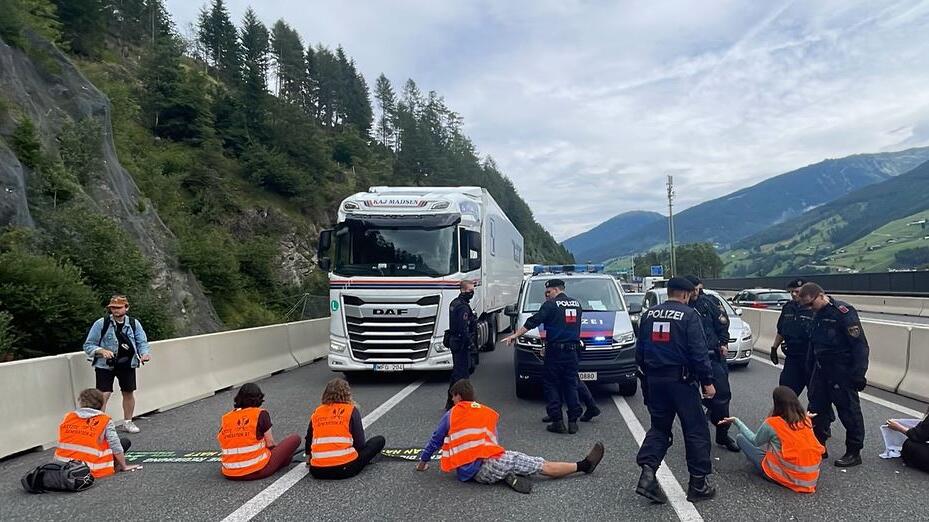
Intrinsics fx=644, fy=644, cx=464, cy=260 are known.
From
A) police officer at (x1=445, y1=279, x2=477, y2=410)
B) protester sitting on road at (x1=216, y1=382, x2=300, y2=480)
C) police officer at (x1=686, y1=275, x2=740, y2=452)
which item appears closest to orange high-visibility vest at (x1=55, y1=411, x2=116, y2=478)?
protester sitting on road at (x1=216, y1=382, x2=300, y2=480)

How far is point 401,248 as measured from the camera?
37.3 ft

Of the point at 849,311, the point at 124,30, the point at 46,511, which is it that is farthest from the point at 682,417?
the point at 124,30

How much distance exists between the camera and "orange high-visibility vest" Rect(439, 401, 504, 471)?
5.41 m

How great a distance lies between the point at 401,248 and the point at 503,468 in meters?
6.47

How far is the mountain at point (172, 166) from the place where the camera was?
14.5 metres

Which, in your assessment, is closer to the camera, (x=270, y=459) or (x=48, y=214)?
(x=270, y=459)

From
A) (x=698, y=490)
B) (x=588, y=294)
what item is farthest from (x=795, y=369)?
(x=588, y=294)

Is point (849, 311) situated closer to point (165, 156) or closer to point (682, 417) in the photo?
point (682, 417)

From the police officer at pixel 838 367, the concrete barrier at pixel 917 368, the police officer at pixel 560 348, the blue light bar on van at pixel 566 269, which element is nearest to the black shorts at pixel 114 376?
the police officer at pixel 560 348

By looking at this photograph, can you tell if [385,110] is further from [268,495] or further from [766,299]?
[268,495]

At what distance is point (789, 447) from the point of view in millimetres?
5188

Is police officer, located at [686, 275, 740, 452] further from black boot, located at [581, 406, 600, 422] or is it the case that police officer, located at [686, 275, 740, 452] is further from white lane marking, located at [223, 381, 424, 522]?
white lane marking, located at [223, 381, 424, 522]

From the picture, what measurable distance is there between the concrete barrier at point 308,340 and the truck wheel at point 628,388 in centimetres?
768

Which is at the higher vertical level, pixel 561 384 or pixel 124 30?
pixel 124 30
